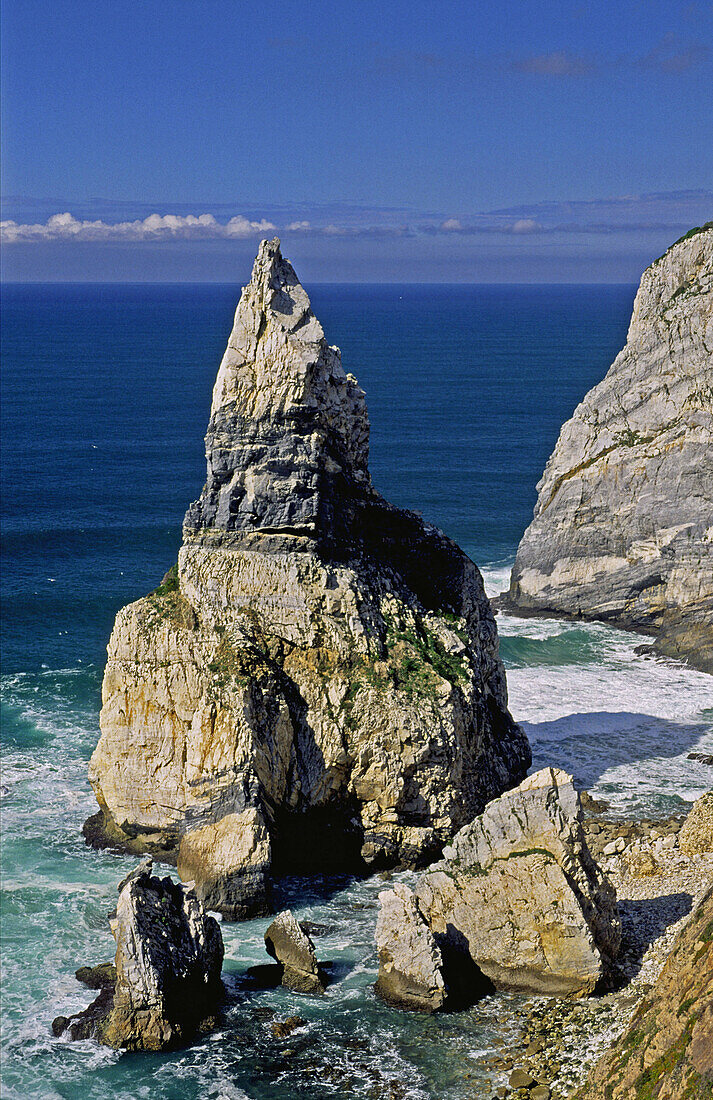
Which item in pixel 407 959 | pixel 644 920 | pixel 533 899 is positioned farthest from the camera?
pixel 644 920

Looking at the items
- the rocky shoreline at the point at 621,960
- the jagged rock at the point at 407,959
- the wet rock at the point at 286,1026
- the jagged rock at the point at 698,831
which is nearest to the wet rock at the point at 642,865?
the rocky shoreline at the point at 621,960

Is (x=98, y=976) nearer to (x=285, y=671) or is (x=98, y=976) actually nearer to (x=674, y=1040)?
(x=285, y=671)

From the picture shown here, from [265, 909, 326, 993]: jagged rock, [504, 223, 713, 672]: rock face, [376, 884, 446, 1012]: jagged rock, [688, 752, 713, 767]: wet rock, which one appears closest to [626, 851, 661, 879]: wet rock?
[376, 884, 446, 1012]: jagged rock

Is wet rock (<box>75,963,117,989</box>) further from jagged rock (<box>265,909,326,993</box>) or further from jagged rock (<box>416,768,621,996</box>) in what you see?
jagged rock (<box>416,768,621,996</box>)

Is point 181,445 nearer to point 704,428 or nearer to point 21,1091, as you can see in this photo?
point 704,428

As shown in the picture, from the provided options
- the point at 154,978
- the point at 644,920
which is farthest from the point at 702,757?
the point at 154,978
